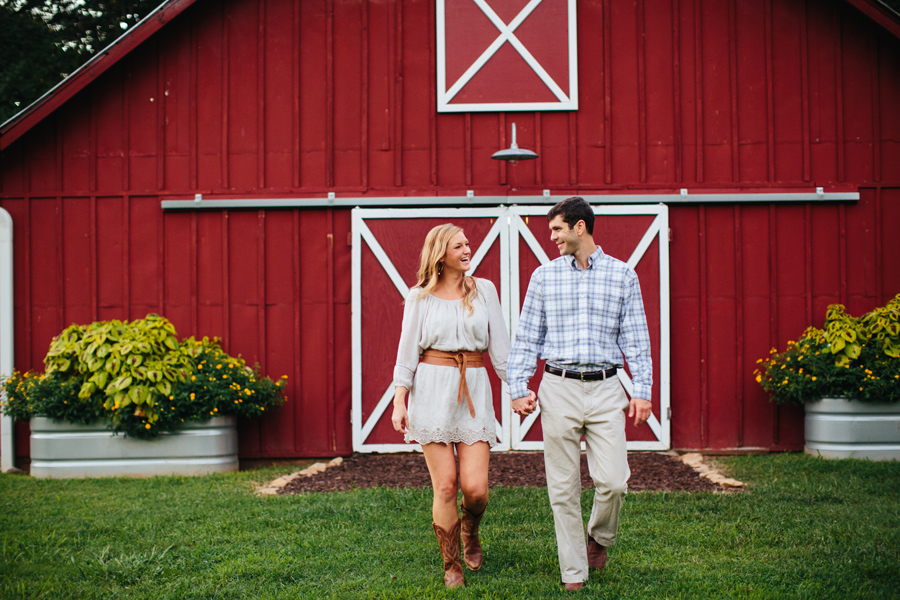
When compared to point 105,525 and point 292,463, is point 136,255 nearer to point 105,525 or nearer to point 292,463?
point 292,463

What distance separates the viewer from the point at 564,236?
3.79 meters

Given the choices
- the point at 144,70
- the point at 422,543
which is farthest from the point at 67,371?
the point at 422,543

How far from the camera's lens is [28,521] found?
5.29 metres

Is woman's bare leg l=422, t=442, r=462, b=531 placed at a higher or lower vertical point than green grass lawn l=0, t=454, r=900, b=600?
higher

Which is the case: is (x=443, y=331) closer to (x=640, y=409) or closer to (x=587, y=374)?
(x=587, y=374)

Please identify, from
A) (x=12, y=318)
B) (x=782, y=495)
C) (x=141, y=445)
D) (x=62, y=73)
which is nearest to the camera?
(x=782, y=495)

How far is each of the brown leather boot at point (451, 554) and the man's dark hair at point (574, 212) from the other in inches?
58.2

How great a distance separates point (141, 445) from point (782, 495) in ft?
16.5

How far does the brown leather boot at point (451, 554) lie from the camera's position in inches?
150

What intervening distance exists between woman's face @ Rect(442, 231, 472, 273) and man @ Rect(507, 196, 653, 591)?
345 millimetres

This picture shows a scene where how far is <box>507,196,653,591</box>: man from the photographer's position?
145 inches

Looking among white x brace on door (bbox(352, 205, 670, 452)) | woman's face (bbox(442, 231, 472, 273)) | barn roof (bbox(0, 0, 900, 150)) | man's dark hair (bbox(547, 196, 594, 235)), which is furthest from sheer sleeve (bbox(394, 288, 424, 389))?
barn roof (bbox(0, 0, 900, 150))

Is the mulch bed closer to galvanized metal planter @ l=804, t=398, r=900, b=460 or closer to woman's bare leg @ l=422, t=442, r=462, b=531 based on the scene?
galvanized metal planter @ l=804, t=398, r=900, b=460

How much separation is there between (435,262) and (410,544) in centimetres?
165
